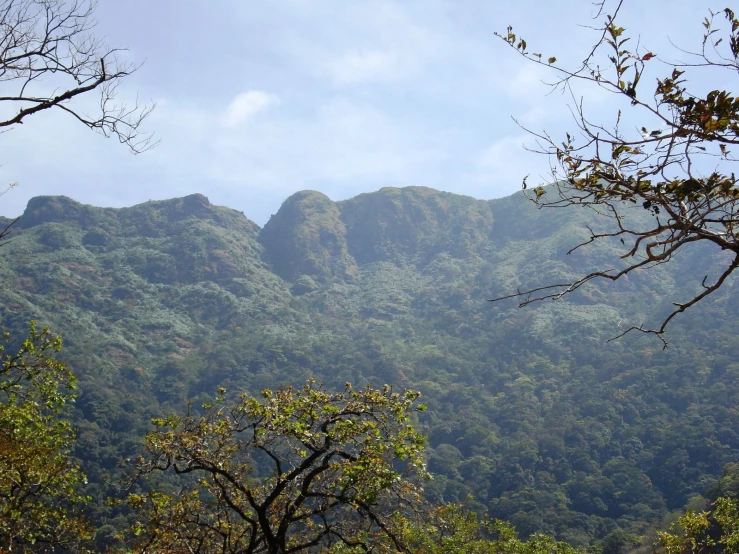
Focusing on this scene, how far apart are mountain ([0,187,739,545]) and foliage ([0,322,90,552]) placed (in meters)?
38.3

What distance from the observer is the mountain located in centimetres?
6506

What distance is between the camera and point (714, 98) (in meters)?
4.22

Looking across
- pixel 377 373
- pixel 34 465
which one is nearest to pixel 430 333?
pixel 377 373

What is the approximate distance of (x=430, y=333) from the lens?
11469 centimetres

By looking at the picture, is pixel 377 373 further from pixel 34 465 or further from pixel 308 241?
pixel 34 465

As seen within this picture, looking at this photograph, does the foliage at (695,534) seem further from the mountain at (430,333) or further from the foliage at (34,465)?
the mountain at (430,333)

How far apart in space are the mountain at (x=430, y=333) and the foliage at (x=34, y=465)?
38.3m

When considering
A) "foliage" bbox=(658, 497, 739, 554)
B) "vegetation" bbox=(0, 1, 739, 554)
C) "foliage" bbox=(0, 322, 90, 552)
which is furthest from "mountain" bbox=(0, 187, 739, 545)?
"foliage" bbox=(0, 322, 90, 552)

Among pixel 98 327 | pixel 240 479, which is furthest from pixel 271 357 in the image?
pixel 240 479

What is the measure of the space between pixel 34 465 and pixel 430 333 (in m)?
105

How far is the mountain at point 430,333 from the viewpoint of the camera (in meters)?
65.1

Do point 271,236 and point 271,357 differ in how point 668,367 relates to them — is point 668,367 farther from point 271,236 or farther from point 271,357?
point 271,236

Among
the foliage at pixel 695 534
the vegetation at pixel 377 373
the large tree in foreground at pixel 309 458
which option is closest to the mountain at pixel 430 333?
the vegetation at pixel 377 373

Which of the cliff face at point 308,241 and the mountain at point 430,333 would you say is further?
the cliff face at point 308,241
